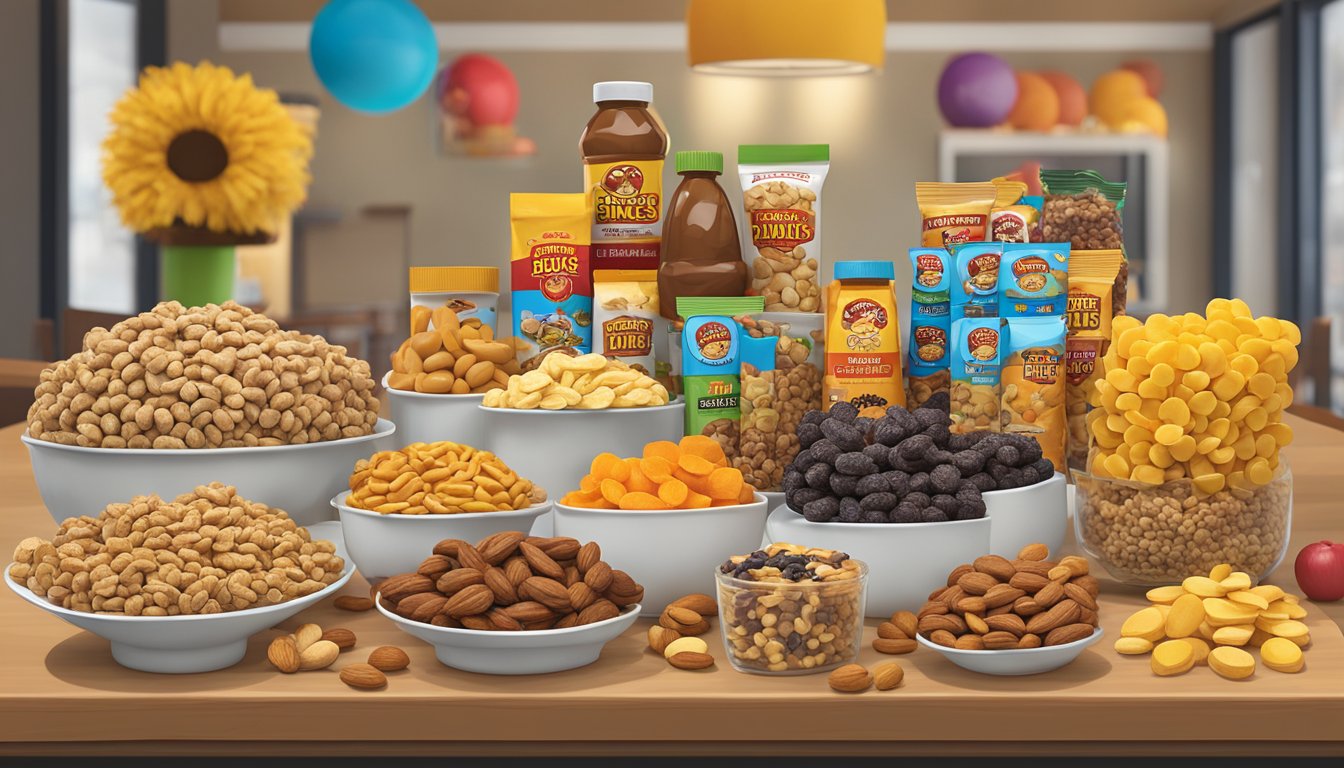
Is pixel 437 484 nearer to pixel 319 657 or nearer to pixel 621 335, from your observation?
pixel 319 657

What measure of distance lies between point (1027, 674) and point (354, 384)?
75cm

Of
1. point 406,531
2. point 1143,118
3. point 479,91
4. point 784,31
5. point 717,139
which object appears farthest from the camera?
point 717,139

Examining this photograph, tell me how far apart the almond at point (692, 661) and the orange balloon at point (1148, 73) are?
6926 millimetres

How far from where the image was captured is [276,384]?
126 cm

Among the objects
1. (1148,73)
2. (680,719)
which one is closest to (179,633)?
(680,719)

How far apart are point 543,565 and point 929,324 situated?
0.61 m

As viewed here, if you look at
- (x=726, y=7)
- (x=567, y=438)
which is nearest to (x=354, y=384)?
(x=567, y=438)

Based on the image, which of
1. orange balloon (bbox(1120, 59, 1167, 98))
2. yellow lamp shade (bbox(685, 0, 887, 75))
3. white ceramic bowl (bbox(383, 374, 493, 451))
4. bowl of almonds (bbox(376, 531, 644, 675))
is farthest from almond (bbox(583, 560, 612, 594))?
orange balloon (bbox(1120, 59, 1167, 98))

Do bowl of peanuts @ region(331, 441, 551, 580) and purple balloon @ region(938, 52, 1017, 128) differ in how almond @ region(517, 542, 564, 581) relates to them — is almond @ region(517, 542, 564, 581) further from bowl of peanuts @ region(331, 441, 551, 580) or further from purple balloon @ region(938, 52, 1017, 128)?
purple balloon @ region(938, 52, 1017, 128)

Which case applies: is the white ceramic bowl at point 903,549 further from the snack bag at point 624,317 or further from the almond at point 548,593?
the snack bag at point 624,317

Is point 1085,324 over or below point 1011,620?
over

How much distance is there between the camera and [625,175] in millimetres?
1485

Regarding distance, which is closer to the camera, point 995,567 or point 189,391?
point 995,567

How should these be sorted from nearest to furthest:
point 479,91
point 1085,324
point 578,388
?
point 578,388 → point 1085,324 → point 479,91
